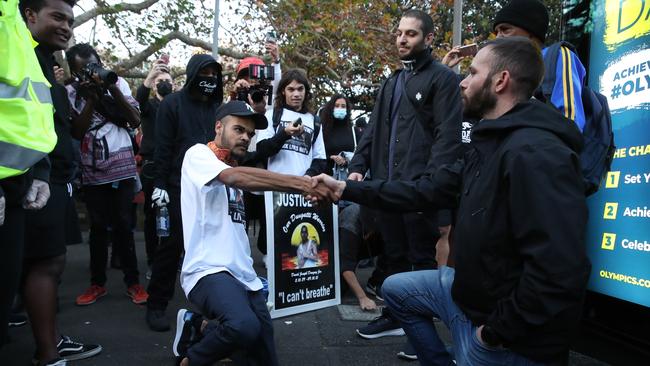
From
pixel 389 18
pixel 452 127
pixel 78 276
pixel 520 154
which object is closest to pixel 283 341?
pixel 452 127

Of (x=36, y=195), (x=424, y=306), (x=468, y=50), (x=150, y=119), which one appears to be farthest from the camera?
(x=150, y=119)

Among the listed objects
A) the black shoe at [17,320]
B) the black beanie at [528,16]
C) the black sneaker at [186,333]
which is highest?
the black beanie at [528,16]

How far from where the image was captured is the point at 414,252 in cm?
371

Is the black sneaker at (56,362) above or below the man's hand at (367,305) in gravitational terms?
above

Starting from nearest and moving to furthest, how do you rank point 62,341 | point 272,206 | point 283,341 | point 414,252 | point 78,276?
1. point 62,341
2. point 414,252
3. point 283,341
4. point 272,206
5. point 78,276

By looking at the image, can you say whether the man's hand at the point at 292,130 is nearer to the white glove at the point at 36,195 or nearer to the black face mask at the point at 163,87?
the black face mask at the point at 163,87

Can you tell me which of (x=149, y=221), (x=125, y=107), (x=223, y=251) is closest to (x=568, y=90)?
(x=223, y=251)

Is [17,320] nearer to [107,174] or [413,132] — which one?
[107,174]

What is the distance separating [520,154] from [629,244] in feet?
5.59

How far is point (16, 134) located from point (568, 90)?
2563mm

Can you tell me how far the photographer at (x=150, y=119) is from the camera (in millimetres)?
4980

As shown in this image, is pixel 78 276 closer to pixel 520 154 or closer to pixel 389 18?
pixel 520 154

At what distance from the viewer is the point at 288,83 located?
4996mm

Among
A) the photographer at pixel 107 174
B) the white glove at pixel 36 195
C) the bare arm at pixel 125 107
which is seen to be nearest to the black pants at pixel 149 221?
the photographer at pixel 107 174
